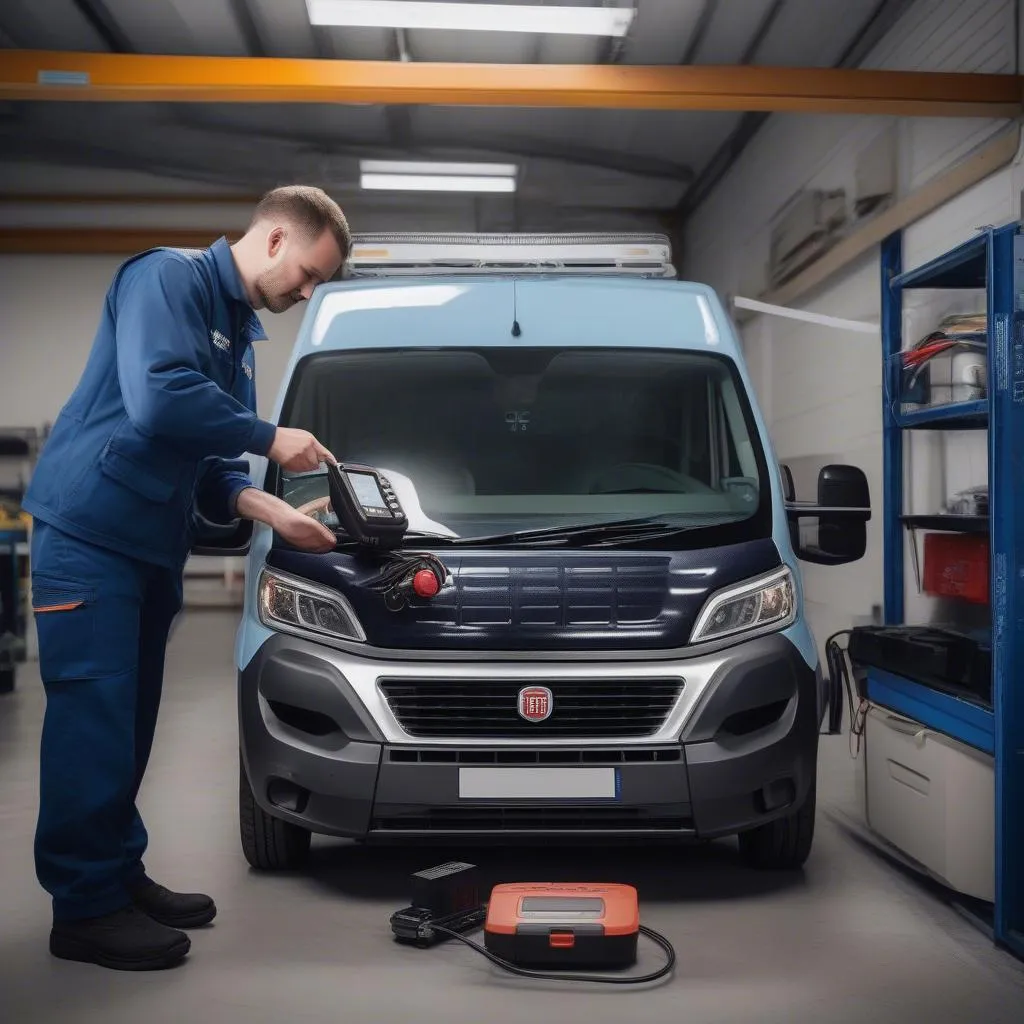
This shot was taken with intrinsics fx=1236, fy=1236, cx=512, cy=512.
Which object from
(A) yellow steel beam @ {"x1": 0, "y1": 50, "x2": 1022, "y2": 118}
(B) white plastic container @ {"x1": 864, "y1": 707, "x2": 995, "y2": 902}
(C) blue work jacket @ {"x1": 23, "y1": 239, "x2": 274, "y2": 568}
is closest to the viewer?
(C) blue work jacket @ {"x1": 23, "y1": 239, "x2": 274, "y2": 568}

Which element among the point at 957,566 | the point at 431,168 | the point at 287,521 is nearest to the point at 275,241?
the point at 287,521

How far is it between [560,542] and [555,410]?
67cm

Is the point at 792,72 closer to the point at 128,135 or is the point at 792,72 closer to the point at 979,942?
the point at 979,942

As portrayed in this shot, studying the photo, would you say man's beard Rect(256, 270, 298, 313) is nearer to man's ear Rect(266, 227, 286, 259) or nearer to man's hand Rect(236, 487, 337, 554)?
man's ear Rect(266, 227, 286, 259)

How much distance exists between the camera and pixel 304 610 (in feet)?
10.7

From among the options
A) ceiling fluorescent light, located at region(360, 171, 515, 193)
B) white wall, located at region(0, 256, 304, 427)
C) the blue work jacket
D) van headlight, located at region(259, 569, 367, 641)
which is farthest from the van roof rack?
white wall, located at region(0, 256, 304, 427)

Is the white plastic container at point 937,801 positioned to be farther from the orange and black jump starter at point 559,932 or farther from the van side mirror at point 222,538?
the van side mirror at point 222,538

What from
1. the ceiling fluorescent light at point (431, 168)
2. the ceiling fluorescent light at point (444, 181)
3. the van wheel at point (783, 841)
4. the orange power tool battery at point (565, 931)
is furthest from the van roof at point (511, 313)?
the ceiling fluorescent light at point (444, 181)

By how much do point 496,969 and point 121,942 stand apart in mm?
874

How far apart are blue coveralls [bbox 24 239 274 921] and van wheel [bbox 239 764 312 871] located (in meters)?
0.64

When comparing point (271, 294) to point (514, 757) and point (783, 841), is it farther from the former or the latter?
point (783, 841)

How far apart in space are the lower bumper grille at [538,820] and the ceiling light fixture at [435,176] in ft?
29.8

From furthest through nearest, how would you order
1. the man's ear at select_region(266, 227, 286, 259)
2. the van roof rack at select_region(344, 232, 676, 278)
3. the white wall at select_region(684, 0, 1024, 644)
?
1. the white wall at select_region(684, 0, 1024, 644)
2. the van roof rack at select_region(344, 232, 676, 278)
3. the man's ear at select_region(266, 227, 286, 259)

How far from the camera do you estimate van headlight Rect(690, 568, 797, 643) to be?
3223 mm
